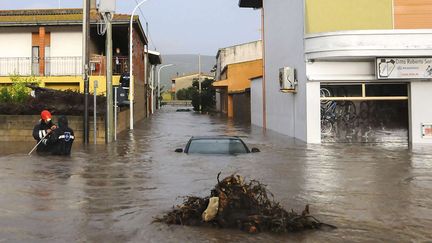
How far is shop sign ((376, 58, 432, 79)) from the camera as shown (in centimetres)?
1853

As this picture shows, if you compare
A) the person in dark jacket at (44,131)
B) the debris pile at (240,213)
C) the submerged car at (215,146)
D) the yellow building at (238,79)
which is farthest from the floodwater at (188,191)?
the yellow building at (238,79)

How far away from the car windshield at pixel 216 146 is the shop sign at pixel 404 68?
23.7 ft

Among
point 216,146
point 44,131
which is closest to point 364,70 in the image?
point 216,146

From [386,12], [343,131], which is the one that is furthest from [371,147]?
[386,12]

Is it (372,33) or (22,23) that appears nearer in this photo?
(372,33)

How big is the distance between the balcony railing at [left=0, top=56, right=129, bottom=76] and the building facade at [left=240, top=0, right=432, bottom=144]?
13.3 m

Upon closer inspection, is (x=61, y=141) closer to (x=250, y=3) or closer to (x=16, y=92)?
(x=16, y=92)

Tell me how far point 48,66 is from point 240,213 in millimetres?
26657

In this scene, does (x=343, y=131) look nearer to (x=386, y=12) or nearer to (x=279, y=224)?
(x=386, y=12)

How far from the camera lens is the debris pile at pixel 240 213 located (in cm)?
595

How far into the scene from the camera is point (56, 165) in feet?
42.2

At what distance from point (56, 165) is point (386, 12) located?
12.6 meters

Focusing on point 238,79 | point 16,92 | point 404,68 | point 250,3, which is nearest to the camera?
point 404,68

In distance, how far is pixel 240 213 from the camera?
20.1 feet
